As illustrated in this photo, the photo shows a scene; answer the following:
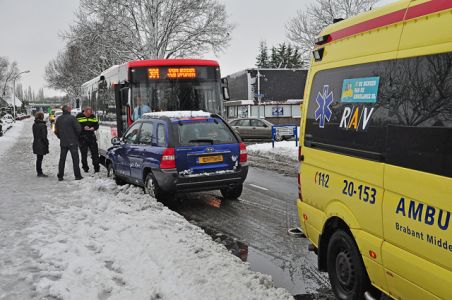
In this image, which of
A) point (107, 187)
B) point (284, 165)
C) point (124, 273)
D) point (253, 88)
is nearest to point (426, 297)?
point (124, 273)

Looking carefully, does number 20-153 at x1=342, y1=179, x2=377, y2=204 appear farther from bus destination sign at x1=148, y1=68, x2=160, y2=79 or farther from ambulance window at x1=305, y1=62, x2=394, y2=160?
bus destination sign at x1=148, y1=68, x2=160, y2=79

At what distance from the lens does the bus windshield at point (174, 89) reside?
12.8 meters

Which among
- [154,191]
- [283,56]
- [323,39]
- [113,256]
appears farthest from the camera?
[283,56]

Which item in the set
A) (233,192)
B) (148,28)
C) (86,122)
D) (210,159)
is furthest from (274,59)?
(210,159)

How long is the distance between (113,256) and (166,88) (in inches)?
318

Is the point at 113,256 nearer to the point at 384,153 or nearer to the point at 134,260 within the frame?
the point at 134,260

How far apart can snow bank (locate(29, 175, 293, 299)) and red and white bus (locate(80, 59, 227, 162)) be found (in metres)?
5.30

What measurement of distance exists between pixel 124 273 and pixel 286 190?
240 inches

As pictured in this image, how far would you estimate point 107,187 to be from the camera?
400 inches

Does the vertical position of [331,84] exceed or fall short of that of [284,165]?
it exceeds it

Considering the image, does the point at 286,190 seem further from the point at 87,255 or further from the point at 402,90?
the point at 402,90

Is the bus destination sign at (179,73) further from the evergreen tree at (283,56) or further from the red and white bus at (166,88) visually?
the evergreen tree at (283,56)

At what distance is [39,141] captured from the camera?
42.0ft

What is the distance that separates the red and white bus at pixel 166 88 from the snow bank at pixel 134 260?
17.4 feet
